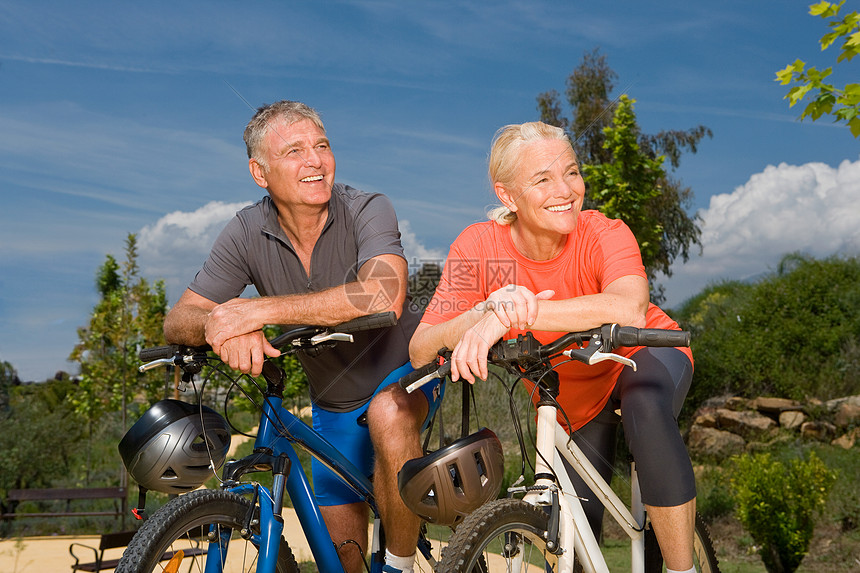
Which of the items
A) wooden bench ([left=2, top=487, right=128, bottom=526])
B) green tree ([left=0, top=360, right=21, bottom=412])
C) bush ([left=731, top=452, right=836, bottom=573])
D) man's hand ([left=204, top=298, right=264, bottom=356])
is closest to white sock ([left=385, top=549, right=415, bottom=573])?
man's hand ([left=204, top=298, right=264, bottom=356])

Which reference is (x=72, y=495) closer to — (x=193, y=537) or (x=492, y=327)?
(x=193, y=537)

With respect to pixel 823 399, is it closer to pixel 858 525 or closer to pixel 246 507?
pixel 858 525

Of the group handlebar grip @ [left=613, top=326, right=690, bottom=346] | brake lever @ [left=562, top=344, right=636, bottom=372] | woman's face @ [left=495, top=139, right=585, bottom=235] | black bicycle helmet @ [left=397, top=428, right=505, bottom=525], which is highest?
woman's face @ [left=495, top=139, right=585, bottom=235]

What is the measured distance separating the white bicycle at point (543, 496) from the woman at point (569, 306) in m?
0.09

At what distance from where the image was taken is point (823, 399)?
12.6 metres

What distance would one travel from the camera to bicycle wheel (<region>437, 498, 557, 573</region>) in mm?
1925

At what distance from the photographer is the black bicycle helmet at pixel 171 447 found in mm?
2320

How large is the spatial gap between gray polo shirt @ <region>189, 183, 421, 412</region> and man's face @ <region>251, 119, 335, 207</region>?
0.09m

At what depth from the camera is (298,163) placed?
2965 mm

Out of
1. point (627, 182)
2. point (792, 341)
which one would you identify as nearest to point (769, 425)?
point (792, 341)

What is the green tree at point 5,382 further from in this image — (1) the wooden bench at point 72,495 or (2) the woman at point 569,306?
(2) the woman at point 569,306

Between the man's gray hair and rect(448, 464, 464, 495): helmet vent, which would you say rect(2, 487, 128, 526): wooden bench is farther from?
rect(448, 464, 464, 495): helmet vent

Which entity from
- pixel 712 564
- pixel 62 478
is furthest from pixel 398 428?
pixel 62 478

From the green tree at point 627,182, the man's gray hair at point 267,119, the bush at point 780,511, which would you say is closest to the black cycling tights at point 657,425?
the man's gray hair at point 267,119
